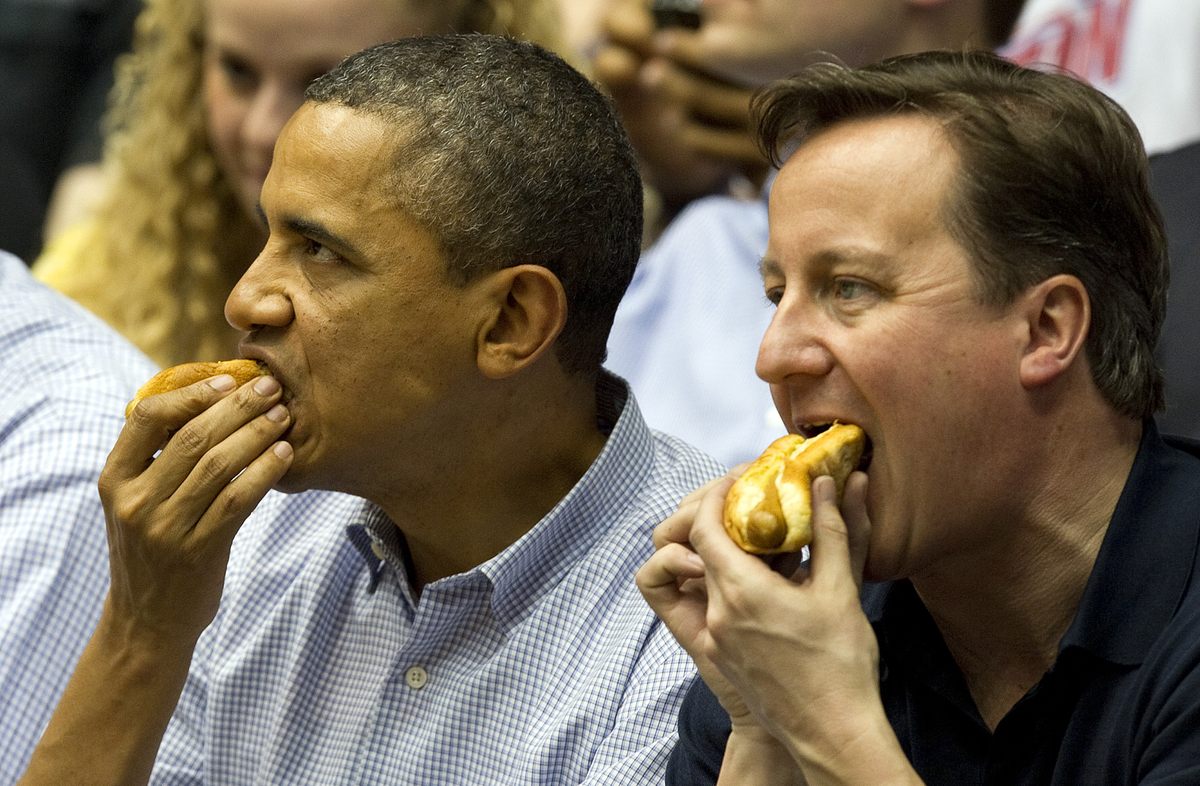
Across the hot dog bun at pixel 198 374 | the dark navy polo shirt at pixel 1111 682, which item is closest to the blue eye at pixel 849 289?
the dark navy polo shirt at pixel 1111 682

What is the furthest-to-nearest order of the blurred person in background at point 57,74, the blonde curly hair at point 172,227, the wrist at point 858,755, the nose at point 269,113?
1. the blurred person in background at point 57,74
2. the blonde curly hair at point 172,227
3. the nose at point 269,113
4. the wrist at point 858,755

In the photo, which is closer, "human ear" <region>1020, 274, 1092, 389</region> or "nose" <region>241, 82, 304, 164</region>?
"human ear" <region>1020, 274, 1092, 389</region>

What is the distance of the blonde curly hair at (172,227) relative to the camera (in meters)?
4.19

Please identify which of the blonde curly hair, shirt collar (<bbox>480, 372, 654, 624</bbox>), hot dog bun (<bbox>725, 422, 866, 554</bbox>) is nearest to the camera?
hot dog bun (<bbox>725, 422, 866, 554</bbox>)

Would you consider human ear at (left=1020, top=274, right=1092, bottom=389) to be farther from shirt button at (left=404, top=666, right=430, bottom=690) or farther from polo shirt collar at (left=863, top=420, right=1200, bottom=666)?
shirt button at (left=404, top=666, right=430, bottom=690)

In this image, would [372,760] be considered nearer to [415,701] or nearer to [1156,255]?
[415,701]

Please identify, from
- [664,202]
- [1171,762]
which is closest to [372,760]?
[1171,762]

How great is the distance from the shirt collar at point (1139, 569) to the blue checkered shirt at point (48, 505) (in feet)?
5.33

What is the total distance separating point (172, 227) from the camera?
4293 millimetres

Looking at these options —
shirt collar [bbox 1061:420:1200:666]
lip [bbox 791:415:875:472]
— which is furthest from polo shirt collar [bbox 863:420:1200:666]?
lip [bbox 791:415:875:472]

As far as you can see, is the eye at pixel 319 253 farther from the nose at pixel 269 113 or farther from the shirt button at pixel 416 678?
the nose at pixel 269 113

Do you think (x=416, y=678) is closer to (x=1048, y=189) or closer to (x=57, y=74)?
(x=1048, y=189)

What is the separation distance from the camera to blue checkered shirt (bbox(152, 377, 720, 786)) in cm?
236

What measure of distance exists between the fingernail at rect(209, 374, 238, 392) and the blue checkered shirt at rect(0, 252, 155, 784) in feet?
2.14
